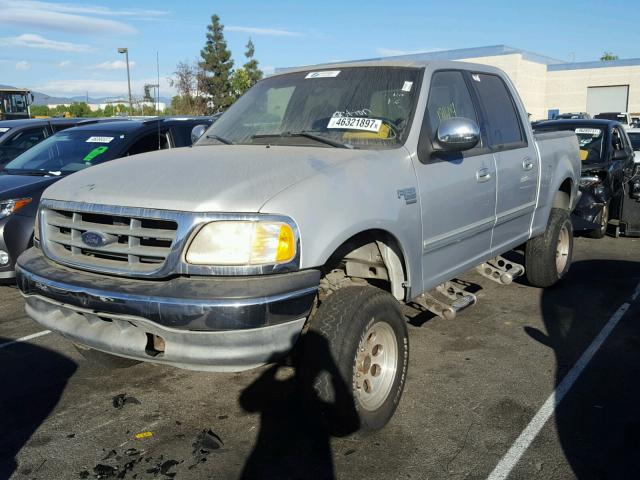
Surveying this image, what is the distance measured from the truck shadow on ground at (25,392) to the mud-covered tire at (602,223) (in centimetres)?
723

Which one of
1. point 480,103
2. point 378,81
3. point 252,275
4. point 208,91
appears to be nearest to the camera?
point 252,275

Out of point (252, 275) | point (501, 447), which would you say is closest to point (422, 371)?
point (501, 447)

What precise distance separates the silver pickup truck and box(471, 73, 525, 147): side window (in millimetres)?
120

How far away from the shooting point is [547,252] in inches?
237

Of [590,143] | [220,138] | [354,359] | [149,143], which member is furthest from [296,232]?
[590,143]

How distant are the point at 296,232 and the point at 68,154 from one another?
5.21 m

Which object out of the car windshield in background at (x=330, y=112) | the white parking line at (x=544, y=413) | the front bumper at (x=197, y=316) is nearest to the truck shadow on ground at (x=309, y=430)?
the front bumper at (x=197, y=316)

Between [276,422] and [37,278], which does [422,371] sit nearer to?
[276,422]

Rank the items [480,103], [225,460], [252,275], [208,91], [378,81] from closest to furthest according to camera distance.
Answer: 1. [252,275]
2. [225,460]
3. [378,81]
4. [480,103]
5. [208,91]

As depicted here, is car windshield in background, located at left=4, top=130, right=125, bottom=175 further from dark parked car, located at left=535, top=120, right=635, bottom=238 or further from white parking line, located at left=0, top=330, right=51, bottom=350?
dark parked car, located at left=535, top=120, right=635, bottom=238

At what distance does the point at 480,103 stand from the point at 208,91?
5801cm

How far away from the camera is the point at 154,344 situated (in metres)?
3.12

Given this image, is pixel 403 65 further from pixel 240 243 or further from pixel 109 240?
pixel 109 240

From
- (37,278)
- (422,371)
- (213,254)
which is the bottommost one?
(422,371)
